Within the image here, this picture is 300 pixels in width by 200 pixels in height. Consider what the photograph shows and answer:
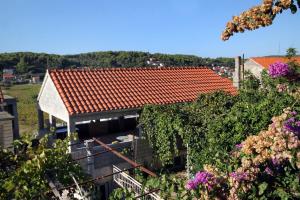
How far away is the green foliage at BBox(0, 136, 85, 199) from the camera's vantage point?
4711mm

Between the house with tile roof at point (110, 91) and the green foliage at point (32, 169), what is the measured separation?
5.59 m

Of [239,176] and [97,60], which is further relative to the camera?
[97,60]

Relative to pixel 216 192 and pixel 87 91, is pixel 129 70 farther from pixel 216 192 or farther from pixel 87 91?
pixel 216 192

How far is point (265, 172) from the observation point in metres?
3.87

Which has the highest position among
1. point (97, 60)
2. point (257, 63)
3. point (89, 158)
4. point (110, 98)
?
point (97, 60)

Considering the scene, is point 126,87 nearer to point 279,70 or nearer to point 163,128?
point 163,128

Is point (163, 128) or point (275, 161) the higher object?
point (275, 161)

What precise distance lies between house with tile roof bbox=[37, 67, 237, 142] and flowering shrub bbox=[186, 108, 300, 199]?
8397 millimetres

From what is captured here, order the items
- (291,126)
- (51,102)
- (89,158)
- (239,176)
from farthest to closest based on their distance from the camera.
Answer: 1. (51,102)
2. (89,158)
3. (291,126)
4. (239,176)

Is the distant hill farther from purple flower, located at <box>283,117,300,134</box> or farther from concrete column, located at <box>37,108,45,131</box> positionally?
purple flower, located at <box>283,117,300,134</box>

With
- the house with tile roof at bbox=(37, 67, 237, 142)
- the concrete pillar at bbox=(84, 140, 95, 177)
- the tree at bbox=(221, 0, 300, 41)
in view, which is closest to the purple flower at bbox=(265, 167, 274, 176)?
the tree at bbox=(221, 0, 300, 41)

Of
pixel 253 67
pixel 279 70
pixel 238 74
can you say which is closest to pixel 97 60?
pixel 253 67

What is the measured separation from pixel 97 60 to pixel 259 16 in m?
100

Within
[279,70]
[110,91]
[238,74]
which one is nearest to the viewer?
[279,70]
